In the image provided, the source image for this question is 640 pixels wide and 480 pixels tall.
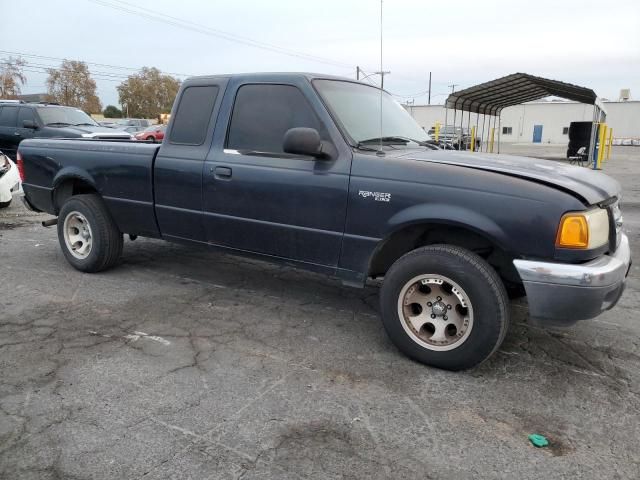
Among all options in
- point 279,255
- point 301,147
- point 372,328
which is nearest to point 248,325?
point 279,255

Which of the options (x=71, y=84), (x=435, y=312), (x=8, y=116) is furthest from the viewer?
(x=71, y=84)

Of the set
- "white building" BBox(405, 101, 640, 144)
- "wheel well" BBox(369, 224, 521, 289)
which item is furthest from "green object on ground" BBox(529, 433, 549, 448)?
"white building" BBox(405, 101, 640, 144)

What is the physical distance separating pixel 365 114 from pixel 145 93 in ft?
248

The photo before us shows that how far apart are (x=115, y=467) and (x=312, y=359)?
145cm

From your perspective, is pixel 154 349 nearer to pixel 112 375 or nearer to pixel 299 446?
pixel 112 375

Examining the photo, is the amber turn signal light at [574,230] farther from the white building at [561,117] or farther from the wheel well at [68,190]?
the white building at [561,117]

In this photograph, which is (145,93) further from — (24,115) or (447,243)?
(447,243)

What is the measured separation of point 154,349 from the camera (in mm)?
3600

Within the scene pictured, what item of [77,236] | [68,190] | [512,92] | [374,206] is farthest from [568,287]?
[512,92]

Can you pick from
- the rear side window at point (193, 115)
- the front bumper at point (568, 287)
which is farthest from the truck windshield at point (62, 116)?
the front bumper at point (568, 287)

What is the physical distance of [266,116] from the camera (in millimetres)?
4094

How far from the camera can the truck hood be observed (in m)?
3.12

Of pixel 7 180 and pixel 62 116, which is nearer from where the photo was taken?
pixel 7 180

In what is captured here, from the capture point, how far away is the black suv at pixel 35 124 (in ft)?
39.7
